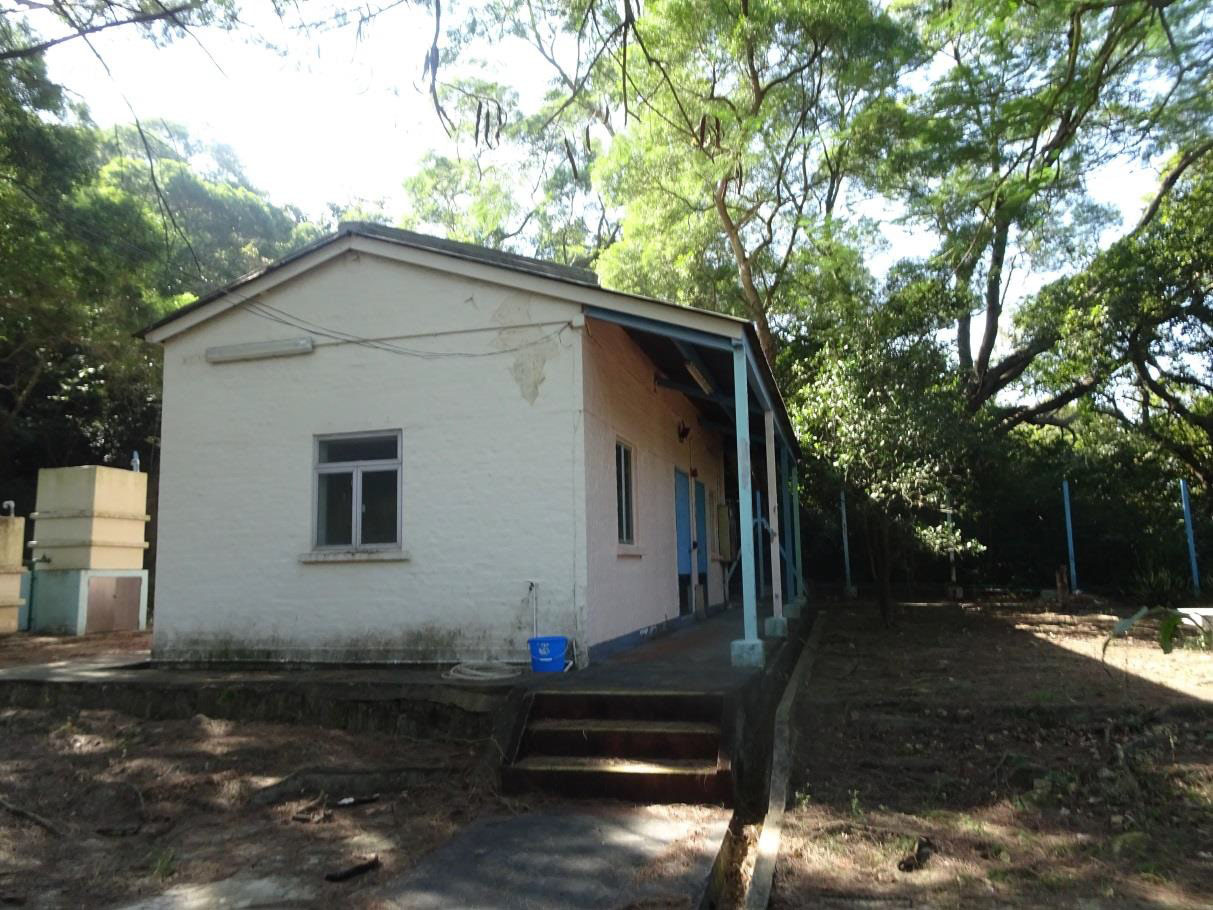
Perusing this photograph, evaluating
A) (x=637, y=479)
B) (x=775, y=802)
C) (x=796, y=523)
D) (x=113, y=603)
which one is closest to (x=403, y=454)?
(x=637, y=479)

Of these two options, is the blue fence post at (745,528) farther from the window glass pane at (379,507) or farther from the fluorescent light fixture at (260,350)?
the fluorescent light fixture at (260,350)

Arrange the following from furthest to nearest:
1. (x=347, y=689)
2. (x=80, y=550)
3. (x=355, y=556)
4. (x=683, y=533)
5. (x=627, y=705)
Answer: (x=80, y=550), (x=683, y=533), (x=355, y=556), (x=347, y=689), (x=627, y=705)

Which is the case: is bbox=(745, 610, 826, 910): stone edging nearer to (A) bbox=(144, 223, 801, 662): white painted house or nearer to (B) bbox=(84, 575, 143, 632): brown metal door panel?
(A) bbox=(144, 223, 801, 662): white painted house

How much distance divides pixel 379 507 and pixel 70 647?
5756mm

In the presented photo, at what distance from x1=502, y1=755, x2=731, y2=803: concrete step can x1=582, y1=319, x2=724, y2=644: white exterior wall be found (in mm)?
2237

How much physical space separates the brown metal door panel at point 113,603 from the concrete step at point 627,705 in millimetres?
10370

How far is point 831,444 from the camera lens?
1309 centimetres

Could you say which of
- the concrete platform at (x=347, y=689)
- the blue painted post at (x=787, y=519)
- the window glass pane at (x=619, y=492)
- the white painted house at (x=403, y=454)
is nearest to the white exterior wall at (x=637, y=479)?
the white painted house at (x=403, y=454)

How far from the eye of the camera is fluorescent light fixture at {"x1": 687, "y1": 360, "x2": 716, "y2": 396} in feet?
31.7

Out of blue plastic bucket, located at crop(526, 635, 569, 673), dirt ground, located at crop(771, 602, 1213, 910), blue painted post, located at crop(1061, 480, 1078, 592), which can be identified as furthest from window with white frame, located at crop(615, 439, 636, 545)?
blue painted post, located at crop(1061, 480, 1078, 592)

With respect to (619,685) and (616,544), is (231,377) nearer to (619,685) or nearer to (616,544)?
(616,544)

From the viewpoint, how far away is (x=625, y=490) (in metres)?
9.65

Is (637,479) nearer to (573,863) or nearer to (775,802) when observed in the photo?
(775,802)

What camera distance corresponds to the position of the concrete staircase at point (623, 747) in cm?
520
